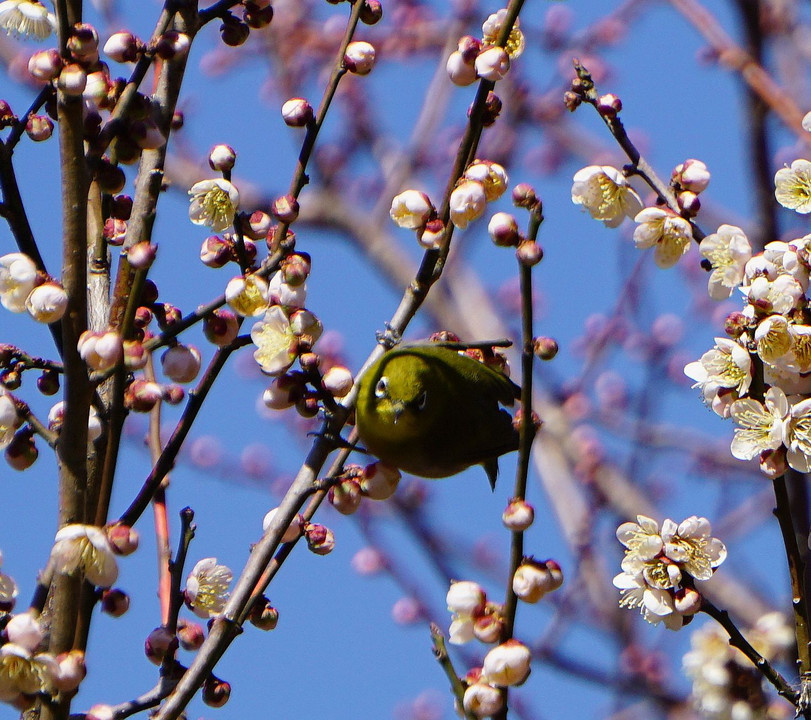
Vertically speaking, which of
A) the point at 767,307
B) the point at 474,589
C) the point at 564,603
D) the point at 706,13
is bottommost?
the point at 474,589

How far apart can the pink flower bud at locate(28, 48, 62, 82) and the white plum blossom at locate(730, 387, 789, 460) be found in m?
1.29

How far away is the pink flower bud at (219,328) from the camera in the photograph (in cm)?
191

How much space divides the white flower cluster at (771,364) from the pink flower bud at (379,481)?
2.07ft

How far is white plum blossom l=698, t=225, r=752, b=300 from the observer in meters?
2.11

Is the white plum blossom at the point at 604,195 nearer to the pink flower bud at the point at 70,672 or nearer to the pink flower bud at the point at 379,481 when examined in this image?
the pink flower bud at the point at 379,481

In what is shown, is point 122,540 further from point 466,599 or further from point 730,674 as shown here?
point 730,674

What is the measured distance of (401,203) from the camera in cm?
213

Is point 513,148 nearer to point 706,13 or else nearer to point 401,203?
point 706,13

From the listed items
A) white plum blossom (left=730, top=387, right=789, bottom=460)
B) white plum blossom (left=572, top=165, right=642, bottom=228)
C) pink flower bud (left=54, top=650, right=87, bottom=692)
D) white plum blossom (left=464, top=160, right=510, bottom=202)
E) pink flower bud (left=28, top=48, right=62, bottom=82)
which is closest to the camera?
pink flower bud (left=54, top=650, right=87, bottom=692)

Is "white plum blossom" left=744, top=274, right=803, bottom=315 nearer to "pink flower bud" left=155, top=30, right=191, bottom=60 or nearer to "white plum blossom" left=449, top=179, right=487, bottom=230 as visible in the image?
"white plum blossom" left=449, top=179, right=487, bottom=230

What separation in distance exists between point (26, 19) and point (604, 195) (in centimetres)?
124

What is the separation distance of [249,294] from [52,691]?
771mm

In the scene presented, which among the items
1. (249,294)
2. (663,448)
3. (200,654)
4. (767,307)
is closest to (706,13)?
(663,448)

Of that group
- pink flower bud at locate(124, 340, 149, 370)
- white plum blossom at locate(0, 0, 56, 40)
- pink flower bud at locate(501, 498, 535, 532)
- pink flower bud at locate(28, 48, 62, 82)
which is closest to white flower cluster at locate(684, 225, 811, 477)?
pink flower bud at locate(501, 498, 535, 532)
